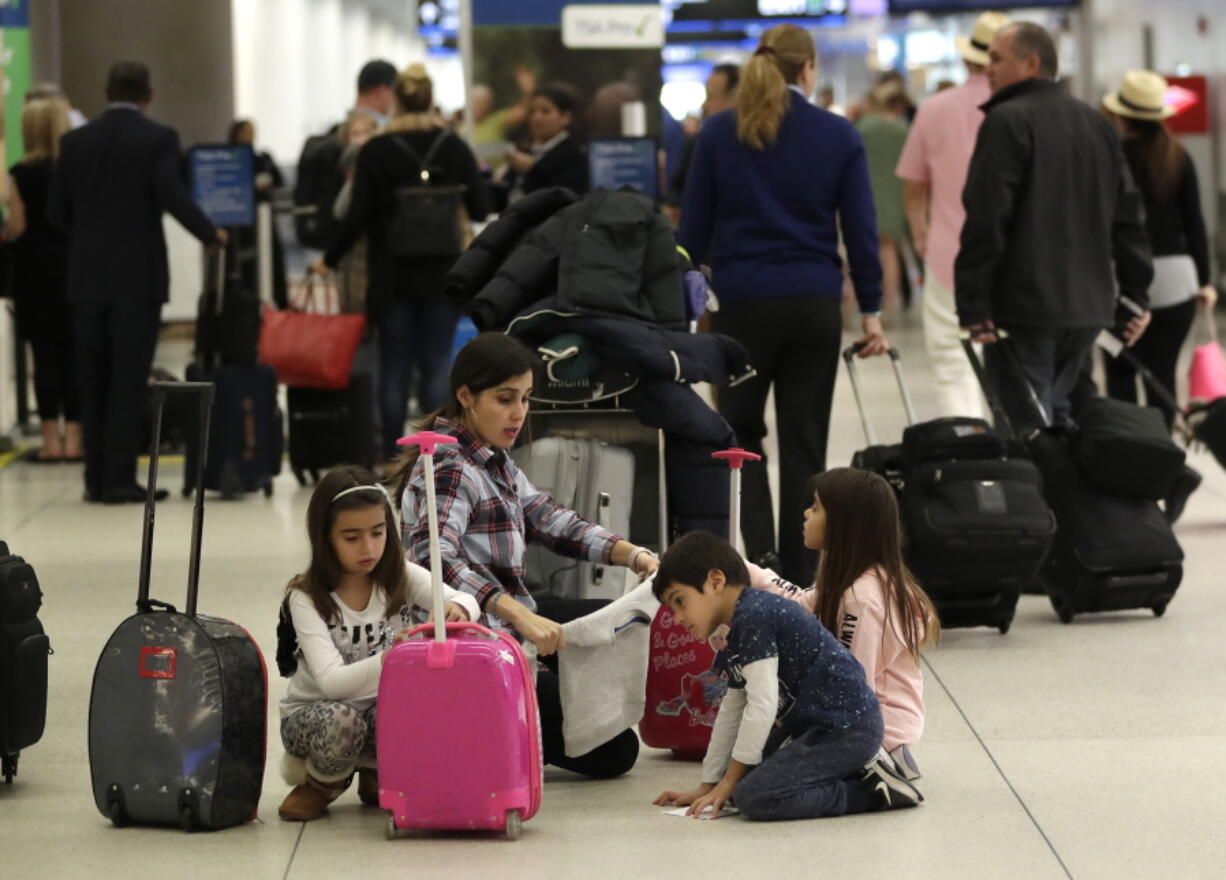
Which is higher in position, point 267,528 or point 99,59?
point 99,59

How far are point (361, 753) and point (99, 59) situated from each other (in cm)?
1518

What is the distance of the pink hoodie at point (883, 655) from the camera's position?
179 inches

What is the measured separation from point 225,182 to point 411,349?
1.74 m

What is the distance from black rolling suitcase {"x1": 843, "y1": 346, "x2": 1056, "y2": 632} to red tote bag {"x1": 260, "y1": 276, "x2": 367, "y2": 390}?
12.5 feet

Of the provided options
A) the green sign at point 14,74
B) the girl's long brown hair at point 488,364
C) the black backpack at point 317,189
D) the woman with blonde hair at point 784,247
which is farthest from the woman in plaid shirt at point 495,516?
the green sign at point 14,74

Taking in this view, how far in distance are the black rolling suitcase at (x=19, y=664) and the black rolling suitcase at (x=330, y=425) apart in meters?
5.05

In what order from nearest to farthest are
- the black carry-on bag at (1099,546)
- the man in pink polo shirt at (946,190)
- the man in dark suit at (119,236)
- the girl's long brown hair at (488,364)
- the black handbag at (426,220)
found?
1. the girl's long brown hair at (488,364)
2. the black carry-on bag at (1099,546)
3. the man in pink polo shirt at (946,190)
4. the man in dark suit at (119,236)
5. the black handbag at (426,220)

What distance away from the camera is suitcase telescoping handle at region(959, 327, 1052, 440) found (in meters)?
6.71

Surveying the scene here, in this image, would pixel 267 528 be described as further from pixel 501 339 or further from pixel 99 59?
pixel 99 59

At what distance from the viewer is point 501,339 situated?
15.5 feet

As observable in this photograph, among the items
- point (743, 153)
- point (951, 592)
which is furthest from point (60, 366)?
point (951, 592)

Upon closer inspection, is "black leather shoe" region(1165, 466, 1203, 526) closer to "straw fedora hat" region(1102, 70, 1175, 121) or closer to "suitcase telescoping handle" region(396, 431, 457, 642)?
"straw fedora hat" region(1102, 70, 1175, 121)

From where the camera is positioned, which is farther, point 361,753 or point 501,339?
point 501,339

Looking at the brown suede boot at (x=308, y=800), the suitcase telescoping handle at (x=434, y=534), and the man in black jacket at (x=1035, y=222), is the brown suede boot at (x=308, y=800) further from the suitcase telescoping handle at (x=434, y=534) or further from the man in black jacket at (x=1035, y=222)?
the man in black jacket at (x=1035, y=222)
